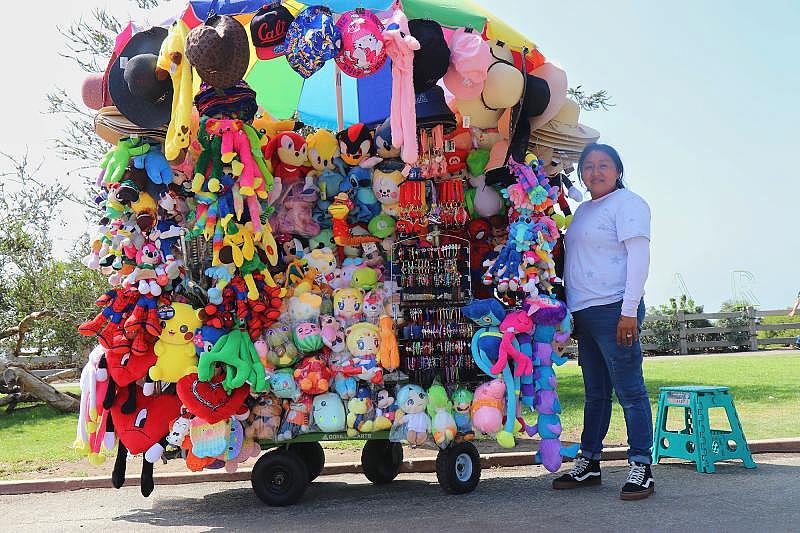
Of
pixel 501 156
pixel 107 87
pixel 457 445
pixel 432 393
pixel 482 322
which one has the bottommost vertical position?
pixel 457 445

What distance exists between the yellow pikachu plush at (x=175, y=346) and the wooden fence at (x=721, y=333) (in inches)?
710

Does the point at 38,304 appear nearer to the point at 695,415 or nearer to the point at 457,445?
the point at 457,445

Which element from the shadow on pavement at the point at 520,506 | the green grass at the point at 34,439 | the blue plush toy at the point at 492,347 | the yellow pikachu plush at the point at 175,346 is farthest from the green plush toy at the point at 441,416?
the green grass at the point at 34,439

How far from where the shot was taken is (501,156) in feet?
18.4

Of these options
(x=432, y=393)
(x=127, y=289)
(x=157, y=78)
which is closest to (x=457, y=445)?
(x=432, y=393)

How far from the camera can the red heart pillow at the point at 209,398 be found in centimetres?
484

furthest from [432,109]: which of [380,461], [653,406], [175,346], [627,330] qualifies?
[653,406]

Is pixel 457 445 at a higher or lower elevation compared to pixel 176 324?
lower

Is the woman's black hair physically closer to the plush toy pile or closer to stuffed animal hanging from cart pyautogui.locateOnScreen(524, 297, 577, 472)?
the plush toy pile

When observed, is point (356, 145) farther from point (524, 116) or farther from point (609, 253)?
point (609, 253)

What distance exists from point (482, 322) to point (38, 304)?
938 cm

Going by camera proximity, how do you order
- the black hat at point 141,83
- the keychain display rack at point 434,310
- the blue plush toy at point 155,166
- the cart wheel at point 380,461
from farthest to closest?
1. the cart wheel at point 380,461
2. the keychain display rack at point 434,310
3. the blue plush toy at point 155,166
4. the black hat at point 141,83

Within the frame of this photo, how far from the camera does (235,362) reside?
486 centimetres

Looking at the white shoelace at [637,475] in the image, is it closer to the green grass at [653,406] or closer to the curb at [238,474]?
the curb at [238,474]
